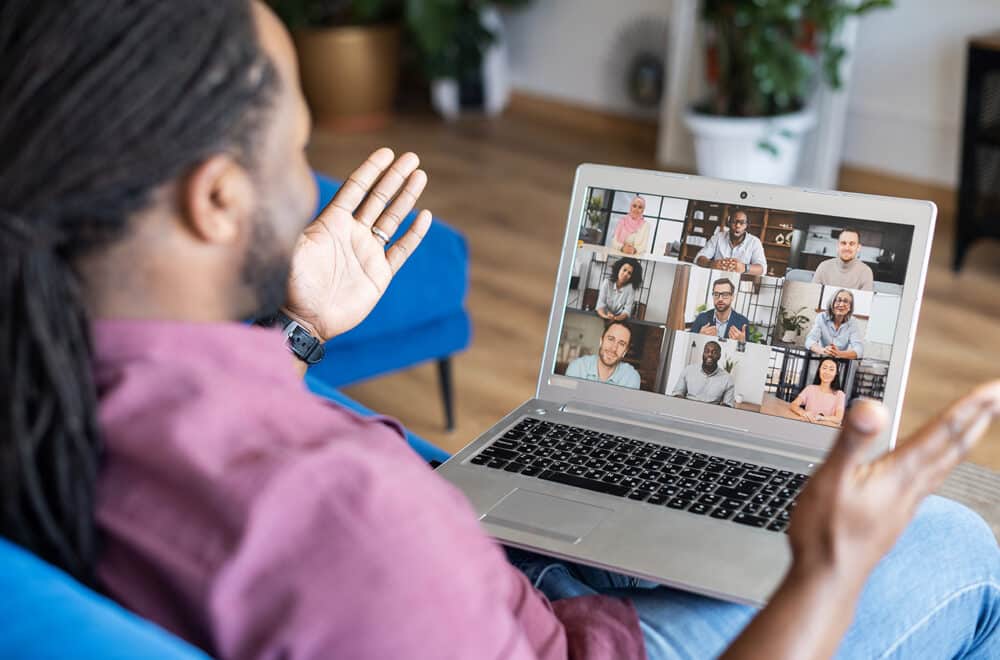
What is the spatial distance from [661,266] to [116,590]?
2.33 ft

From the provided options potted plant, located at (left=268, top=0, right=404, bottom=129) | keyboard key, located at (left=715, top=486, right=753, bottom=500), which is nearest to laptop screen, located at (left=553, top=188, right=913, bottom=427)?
keyboard key, located at (left=715, top=486, right=753, bottom=500)

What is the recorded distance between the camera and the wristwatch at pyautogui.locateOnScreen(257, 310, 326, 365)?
1183 millimetres

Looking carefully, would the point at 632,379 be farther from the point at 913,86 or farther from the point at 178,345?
the point at 913,86

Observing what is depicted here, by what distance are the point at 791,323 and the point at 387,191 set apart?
0.45m

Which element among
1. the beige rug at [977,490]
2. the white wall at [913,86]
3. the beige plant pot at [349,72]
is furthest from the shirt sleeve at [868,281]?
the beige plant pot at [349,72]

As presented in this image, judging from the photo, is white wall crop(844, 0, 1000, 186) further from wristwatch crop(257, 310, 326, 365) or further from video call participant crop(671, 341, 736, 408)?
wristwatch crop(257, 310, 326, 365)

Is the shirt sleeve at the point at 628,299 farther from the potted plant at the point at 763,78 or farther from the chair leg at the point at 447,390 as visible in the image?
the potted plant at the point at 763,78

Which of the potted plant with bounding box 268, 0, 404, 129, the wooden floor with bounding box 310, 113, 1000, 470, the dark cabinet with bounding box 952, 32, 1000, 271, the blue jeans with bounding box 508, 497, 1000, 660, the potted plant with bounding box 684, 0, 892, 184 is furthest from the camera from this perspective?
the potted plant with bounding box 268, 0, 404, 129

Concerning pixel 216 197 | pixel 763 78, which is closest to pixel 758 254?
pixel 216 197

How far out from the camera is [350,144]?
4723 millimetres

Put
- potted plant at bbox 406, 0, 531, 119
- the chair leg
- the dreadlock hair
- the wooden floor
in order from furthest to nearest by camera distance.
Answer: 1. potted plant at bbox 406, 0, 531, 119
2. the wooden floor
3. the chair leg
4. the dreadlock hair

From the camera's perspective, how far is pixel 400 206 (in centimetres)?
123

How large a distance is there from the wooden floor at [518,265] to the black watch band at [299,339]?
4.20 ft

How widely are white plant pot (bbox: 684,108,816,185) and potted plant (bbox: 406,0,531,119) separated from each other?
1.25 m
